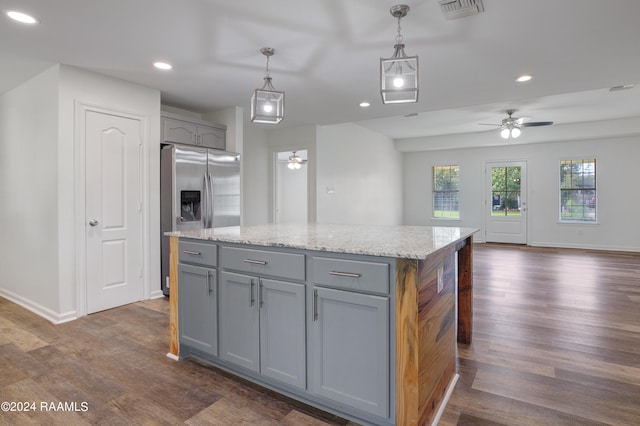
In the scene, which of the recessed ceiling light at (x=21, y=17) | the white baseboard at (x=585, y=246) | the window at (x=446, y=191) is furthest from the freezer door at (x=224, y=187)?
the white baseboard at (x=585, y=246)

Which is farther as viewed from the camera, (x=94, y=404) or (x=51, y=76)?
(x=51, y=76)

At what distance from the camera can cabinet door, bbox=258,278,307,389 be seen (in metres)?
1.90

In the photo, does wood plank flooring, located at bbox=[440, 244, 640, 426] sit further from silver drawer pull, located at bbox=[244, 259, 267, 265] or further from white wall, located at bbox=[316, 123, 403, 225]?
white wall, located at bbox=[316, 123, 403, 225]

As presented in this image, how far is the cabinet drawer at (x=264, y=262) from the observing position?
1.90m

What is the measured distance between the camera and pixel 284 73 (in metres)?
3.54

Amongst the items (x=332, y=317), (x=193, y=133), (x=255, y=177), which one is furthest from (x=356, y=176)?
(x=332, y=317)

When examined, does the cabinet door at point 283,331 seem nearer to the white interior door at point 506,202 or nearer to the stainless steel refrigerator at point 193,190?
the stainless steel refrigerator at point 193,190

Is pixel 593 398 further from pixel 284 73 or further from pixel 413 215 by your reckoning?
pixel 413 215

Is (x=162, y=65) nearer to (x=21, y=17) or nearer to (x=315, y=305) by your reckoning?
(x=21, y=17)

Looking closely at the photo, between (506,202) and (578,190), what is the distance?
143 cm

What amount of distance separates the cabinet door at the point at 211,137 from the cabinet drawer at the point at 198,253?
2.46 m

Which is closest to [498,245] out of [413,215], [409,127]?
[413,215]

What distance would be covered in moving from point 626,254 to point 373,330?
26.0ft

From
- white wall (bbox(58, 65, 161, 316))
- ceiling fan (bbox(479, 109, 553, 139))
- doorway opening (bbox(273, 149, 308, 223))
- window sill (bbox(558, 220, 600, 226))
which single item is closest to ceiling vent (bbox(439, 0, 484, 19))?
white wall (bbox(58, 65, 161, 316))
